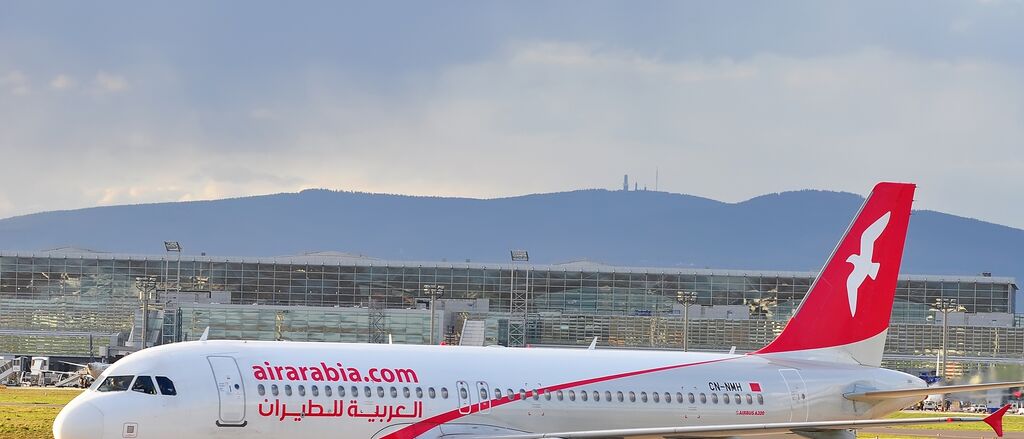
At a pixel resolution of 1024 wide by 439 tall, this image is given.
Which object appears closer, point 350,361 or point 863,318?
point 350,361

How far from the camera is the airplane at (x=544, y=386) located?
Answer: 34594 mm

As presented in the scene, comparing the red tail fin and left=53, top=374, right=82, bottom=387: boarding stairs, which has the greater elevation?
the red tail fin

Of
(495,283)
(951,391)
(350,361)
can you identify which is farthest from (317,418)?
(495,283)

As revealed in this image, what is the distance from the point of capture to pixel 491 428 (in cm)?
3812

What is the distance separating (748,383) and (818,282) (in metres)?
4.51

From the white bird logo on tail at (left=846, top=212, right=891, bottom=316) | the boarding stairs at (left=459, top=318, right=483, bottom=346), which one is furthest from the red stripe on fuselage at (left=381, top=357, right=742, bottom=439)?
the boarding stairs at (left=459, top=318, right=483, bottom=346)

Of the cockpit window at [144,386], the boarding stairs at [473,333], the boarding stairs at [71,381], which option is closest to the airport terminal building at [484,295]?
the boarding stairs at [473,333]

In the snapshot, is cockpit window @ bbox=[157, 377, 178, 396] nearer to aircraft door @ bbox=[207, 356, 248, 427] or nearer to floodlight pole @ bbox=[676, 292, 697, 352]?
aircraft door @ bbox=[207, 356, 248, 427]

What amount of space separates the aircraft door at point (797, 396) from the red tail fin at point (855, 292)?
1777mm

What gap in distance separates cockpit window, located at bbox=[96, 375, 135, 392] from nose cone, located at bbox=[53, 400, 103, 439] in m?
0.83

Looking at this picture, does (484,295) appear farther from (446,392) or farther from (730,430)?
(730,430)

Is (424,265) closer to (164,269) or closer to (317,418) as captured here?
(164,269)

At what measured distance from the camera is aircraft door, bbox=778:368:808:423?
140ft

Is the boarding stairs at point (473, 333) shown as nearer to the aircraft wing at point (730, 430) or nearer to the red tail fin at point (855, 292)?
the red tail fin at point (855, 292)
